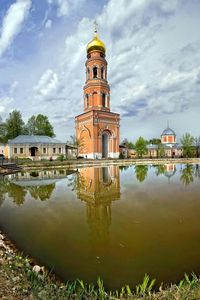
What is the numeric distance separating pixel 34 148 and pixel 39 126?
17.5 m

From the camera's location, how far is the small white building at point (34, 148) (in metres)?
37.9

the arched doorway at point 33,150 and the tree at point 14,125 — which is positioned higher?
the tree at point 14,125

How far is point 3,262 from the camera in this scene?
3.63m

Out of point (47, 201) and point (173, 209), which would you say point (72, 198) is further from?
point (173, 209)

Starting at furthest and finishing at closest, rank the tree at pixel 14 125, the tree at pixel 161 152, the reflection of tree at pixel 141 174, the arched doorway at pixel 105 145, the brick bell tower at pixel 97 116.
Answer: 1. the tree at pixel 161 152
2. the tree at pixel 14 125
3. the arched doorway at pixel 105 145
4. the brick bell tower at pixel 97 116
5. the reflection of tree at pixel 141 174

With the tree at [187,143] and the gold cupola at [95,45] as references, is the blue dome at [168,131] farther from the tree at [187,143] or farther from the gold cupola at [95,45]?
the gold cupola at [95,45]

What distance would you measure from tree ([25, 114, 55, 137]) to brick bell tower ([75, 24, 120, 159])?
14.0 m

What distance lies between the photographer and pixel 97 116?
4050 cm

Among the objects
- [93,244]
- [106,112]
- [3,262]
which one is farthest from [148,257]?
[106,112]

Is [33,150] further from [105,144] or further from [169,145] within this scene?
[169,145]

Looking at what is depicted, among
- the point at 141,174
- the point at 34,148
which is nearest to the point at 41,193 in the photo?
the point at 141,174

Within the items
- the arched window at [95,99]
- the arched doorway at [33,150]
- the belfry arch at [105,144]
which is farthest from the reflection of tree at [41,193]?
the arched window at [95,99]

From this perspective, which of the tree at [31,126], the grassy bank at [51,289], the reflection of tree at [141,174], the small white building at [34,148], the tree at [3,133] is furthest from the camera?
the tree at [31,126]

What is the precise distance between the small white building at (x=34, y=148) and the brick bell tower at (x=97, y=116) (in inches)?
213
